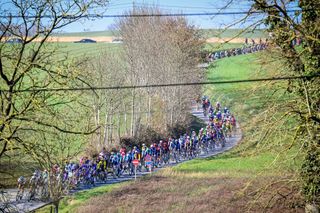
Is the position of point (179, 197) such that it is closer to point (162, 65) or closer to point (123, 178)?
point (123, 178)

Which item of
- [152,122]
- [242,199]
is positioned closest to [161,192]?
[242,199]

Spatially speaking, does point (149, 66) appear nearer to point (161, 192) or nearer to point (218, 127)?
point (218, 127)

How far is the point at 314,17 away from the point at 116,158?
723 inches

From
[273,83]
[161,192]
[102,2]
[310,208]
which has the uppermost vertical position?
[102,2]

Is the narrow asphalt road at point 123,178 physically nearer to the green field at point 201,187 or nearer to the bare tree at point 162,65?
the green field at point 201,187

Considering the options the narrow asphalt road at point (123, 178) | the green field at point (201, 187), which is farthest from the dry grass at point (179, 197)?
the narrow asphalt road at point (123, 178)

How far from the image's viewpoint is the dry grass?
67.4ft

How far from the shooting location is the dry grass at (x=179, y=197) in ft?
67.4

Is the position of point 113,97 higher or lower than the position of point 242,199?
higher

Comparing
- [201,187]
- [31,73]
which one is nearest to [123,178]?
[201,187]

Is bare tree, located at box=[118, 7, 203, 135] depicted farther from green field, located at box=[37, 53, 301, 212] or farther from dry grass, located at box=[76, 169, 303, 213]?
dry grass, located at box=[76, 169, 303, 213]

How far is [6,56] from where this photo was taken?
→ 30.0 feet

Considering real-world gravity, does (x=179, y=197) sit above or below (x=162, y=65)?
below

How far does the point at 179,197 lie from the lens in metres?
22.7
